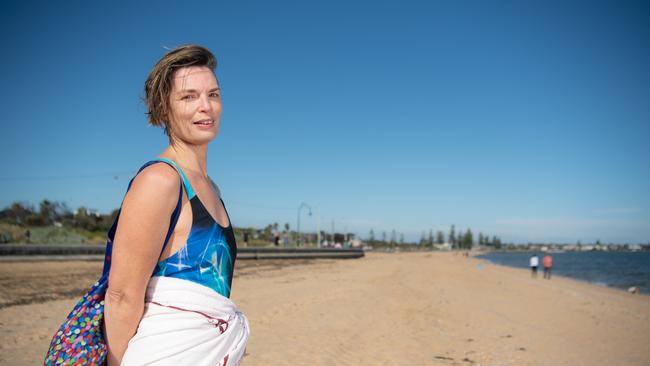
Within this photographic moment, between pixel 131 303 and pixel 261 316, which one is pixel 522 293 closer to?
pixel 261 316

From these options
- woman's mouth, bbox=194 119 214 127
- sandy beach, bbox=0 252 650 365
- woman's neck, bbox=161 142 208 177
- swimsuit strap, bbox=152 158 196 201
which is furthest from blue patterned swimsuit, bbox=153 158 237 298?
sandy beach, bbox=0 252 650 365

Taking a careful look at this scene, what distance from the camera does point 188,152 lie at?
1.66m

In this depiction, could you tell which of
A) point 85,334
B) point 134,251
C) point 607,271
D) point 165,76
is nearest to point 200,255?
point 134,251

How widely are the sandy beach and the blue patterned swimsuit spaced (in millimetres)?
5080

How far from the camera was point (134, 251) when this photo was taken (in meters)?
1.32

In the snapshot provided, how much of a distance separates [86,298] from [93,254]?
82.3ft

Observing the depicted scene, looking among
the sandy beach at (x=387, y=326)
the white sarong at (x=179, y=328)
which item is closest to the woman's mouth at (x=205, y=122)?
the white sarong at (x=179, y=328)

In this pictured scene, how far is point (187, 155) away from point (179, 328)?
2.11ft

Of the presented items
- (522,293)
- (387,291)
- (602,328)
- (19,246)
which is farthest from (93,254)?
(602,328)

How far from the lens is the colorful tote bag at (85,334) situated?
51.8 inches

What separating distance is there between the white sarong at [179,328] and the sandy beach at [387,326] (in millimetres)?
5048

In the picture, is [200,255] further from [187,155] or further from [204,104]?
[204,104]

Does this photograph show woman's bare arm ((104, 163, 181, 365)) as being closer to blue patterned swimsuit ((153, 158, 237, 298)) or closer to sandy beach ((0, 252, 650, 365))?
blue patterned swimsuit ((153, 158, 237, 298))

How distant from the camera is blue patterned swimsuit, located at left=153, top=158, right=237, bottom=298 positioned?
4.73ft
